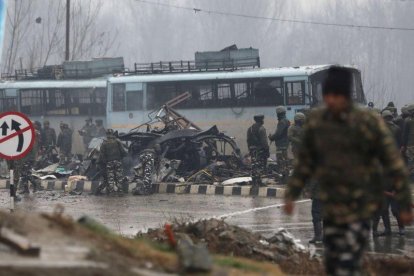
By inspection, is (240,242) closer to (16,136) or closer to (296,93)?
(16,136)

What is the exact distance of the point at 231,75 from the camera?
3291 centimetres

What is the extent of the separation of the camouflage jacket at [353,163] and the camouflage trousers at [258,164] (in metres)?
16.1

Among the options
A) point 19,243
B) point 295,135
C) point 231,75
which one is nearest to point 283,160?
point 295,135

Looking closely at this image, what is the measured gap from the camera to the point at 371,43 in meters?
83.0

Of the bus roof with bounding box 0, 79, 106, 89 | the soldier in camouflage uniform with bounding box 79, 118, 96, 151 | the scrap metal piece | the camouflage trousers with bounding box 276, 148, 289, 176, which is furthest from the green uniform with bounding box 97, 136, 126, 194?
the scrap metal piece

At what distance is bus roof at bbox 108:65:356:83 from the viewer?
31594mm

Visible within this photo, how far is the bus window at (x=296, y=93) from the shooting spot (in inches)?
1227

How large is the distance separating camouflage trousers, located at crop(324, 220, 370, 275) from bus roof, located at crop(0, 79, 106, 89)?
2989 cm

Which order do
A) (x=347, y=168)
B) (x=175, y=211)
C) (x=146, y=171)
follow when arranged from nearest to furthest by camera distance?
(x=347, y=168), (x=175, y=211), (x=146, y=171)

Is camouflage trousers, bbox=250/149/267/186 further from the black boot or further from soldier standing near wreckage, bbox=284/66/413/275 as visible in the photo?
soldier standing near wreckage, bbox=284/66/413/275

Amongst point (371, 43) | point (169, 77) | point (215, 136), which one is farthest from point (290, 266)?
point (371, 43)

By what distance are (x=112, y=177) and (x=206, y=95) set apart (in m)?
9.45

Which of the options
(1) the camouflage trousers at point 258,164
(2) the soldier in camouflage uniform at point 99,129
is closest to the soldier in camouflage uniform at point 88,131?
(2) the soldier in camouflage uniform at point 99,129

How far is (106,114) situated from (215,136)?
10145 mm
